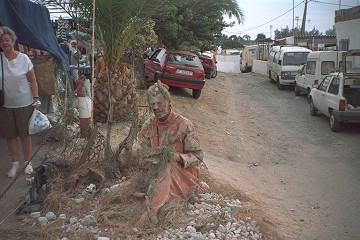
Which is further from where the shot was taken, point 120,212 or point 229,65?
point 229,65

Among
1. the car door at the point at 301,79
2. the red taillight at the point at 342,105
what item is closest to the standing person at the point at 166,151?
the red taillight at the point at 342,105

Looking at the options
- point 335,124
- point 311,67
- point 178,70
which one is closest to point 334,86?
point 335,124

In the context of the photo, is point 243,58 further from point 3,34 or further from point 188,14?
point 3,34

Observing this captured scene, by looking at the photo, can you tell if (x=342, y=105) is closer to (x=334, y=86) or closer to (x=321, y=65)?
(x=334, y=86)

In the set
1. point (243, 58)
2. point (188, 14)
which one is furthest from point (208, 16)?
point (243, 58)

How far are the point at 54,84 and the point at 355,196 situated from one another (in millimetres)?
4889

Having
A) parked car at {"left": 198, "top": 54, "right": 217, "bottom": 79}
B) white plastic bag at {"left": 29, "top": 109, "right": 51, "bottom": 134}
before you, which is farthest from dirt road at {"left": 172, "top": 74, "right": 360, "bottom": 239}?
parked car at {"left": 198, "top": 54, "right": 217, "bottom": 79}

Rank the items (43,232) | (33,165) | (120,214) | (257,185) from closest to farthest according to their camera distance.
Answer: (43,232), (120,214), (33,165), (257,185)

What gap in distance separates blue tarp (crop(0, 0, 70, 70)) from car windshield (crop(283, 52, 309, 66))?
48.3 feet

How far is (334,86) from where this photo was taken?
11.3 meters

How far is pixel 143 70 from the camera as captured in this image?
16.1 meters

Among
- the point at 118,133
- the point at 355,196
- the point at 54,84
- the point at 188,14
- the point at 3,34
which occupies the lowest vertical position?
the point at 355,196

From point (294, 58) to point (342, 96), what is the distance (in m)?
9.25

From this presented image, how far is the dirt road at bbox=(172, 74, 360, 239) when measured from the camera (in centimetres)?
536
